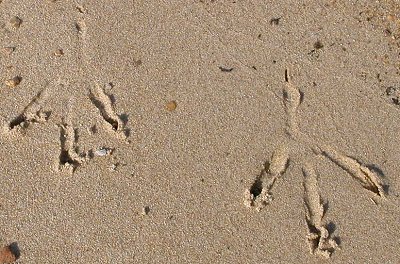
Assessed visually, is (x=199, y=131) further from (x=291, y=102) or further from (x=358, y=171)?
(x=358, y=171)

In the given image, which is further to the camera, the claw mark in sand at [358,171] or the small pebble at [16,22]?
the small pebble at [16,22]

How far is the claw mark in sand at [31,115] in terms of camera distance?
3424 millimetres

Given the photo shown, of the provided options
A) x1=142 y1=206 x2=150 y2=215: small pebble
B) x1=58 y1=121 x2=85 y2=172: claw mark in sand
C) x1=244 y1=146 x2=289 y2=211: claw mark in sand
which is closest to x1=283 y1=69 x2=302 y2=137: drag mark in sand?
x1=244 y1=146 x2=289 y2=211: claw mark in sand

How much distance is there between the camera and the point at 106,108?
3.48 meters

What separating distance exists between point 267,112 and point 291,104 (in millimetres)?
189

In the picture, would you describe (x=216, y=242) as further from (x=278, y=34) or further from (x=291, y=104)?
(x=278, y=34)

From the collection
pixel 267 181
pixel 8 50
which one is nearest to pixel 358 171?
pixel 267 181

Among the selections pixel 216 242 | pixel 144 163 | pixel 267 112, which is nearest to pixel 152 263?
pixel 216 242

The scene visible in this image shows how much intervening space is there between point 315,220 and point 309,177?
294 millimetres

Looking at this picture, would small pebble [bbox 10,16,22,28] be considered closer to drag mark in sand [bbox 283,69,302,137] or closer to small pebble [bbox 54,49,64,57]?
small pebble [bbox 54,49,64,57]

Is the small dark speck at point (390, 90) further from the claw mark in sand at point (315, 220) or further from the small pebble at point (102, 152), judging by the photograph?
the small pebble at point (102, 152)

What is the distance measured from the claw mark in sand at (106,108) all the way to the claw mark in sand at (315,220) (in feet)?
4.30

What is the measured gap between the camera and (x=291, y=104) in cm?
354

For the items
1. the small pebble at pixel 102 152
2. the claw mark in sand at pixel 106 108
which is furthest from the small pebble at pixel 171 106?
the small pebble at pixel 102 152
